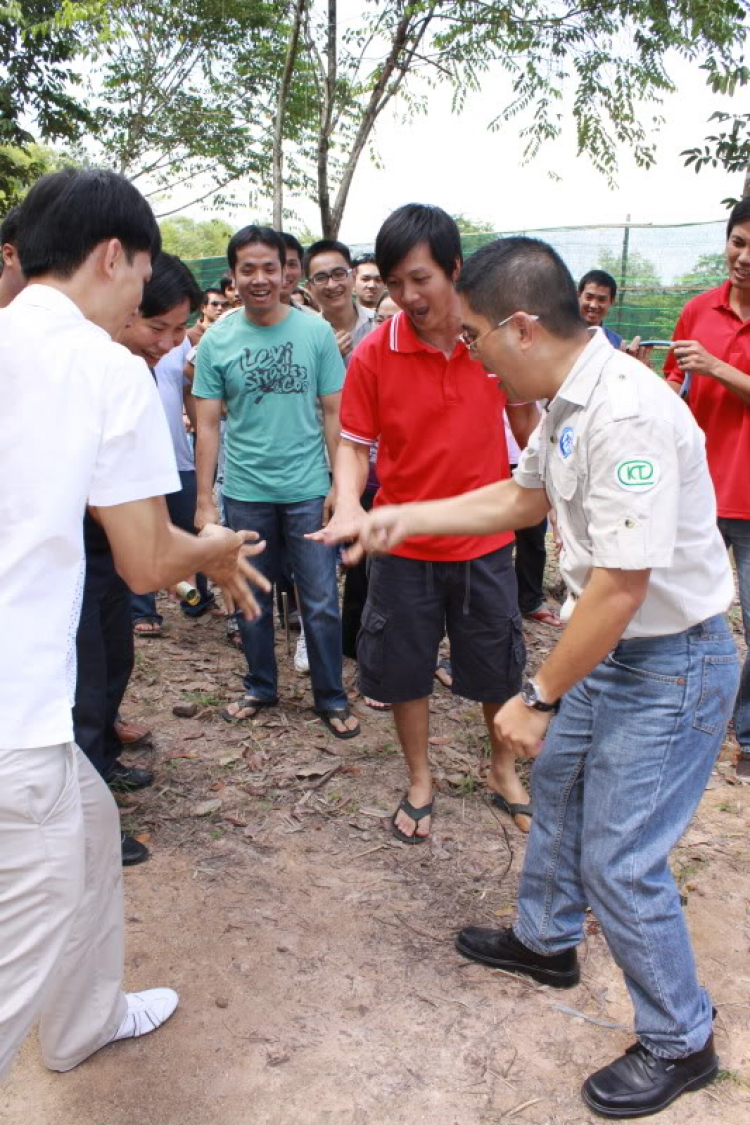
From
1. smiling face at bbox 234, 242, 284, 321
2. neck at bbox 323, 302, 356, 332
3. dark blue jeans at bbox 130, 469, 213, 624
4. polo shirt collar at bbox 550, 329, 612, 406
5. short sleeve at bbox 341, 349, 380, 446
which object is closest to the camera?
polo shirt collar at bbox 550, 329, 612, 406

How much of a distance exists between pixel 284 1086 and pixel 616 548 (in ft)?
5.26

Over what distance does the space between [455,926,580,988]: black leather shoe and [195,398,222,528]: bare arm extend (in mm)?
2225

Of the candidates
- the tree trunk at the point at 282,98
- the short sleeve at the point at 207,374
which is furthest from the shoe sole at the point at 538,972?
the tree trunk at the point at 282,98

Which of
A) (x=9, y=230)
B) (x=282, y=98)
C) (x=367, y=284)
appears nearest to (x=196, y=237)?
(x=282, y=98)

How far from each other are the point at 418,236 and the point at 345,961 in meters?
2.34

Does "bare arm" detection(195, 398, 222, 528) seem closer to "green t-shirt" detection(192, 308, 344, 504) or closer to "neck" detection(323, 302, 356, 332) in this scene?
"green t-shirt" detection(192, 308, 344, 504)

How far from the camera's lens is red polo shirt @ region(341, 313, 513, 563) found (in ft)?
10.1

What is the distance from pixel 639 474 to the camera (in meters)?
1.76

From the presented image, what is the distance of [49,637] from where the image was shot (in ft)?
5.33

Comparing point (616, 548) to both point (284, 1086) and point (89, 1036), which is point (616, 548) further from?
point (89, 1036)

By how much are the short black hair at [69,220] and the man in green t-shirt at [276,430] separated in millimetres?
2270

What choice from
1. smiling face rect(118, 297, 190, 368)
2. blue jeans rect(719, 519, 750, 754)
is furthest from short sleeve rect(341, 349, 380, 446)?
blue jeans rect(719, 519, 750, 754)

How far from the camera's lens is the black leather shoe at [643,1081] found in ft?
6.94

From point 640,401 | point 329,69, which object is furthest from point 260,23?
point 640,401
